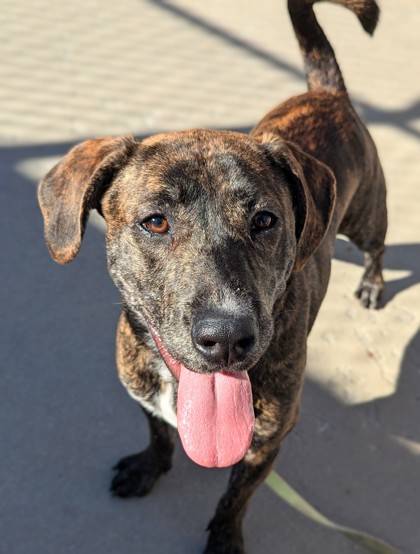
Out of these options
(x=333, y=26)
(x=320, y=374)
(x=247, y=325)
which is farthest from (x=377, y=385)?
(x=333, y=26)

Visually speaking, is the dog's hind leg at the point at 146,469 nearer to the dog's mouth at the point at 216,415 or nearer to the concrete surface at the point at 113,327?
the concrete surface at the point at 113,327

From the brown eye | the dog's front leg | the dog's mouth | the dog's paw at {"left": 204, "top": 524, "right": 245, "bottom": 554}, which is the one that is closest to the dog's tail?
the brown eye

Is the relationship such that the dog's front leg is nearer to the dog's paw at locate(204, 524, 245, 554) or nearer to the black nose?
the dog's paw at locate(204, 524, 245, 554)

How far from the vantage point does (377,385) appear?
4.24m

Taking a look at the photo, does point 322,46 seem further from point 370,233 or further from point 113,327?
point 113,327

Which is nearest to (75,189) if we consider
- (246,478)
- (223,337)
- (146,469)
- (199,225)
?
(199,225)

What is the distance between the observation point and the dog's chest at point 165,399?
3.08 meters

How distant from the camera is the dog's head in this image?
8.51ft

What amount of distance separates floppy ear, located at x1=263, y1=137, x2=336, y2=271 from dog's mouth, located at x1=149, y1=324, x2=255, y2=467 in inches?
22.2

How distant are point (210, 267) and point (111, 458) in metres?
1.55

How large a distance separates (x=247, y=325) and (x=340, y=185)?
1.40 metres

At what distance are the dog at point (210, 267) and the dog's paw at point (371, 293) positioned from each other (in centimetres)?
144

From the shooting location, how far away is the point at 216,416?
280 centimetres

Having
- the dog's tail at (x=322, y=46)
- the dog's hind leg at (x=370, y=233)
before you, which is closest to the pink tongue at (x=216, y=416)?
the dog's hind leg at (x=370, y=233)
